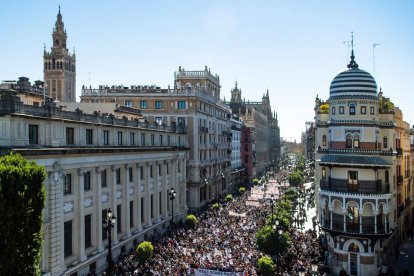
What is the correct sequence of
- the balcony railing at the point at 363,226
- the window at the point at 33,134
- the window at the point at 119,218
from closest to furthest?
the window at the point at 33,134 → the balcony railing at the point at 363,226 → the window at the point at 119,218

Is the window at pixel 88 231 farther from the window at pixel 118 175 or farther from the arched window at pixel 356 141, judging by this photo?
the arched window at pixel 356 141

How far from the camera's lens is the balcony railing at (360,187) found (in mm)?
38656

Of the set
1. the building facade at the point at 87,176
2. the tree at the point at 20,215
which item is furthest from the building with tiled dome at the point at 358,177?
the tree at the point at 20,215

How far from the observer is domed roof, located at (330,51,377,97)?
132ft

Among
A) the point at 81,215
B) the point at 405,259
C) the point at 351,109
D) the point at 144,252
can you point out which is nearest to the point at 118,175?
the point at 81,215

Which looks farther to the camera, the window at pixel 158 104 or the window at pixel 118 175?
the window at pixel 158 104

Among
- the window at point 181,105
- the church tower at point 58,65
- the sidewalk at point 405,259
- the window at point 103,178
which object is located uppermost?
the church tower at point 58,65

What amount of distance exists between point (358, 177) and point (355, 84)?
26.9 ft

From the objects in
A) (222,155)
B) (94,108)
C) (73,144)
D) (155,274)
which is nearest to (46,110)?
(73,144)

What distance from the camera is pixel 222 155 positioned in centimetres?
9231

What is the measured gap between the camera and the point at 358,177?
128ft

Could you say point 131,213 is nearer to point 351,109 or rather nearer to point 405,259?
point 351,109

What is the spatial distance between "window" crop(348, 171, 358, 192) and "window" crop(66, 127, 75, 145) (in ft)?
76.2

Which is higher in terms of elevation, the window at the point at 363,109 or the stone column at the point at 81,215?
the window at the point at 363,109
